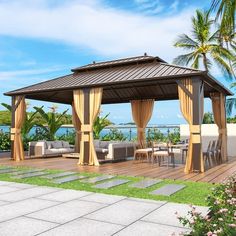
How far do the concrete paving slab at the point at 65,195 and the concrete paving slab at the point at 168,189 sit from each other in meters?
1.36

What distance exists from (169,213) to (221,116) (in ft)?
28.2

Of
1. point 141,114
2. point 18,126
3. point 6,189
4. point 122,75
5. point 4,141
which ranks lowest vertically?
point 6,189

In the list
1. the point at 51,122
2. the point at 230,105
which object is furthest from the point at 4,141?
the point at 230,105

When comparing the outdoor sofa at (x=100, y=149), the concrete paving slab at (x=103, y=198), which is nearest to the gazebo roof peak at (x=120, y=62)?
the outdoor sofa at (x=100, y=149)

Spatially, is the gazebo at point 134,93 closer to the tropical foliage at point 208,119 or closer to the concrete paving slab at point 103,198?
the concrete paving slab at point 103,198

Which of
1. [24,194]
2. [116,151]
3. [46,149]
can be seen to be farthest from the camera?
[46,149]

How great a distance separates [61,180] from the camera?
7.27 meters

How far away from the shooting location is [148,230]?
3775 millimetres

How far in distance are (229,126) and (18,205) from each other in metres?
12.3

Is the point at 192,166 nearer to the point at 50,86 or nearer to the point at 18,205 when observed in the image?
the point at 18,205

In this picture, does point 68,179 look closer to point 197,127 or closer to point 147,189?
point 147,189

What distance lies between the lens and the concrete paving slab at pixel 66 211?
4.23 metres

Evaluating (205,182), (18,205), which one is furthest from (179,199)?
(18,205)

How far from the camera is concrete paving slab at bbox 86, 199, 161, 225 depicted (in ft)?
13.8
